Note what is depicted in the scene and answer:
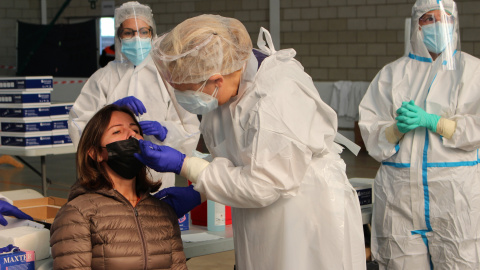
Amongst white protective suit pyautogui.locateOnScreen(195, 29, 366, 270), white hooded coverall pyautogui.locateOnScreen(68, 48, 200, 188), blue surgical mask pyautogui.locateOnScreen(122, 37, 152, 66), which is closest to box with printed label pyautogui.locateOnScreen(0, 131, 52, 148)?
white hooded coverall pyautogui.locateOnScreen(68, 48, 200, 188)

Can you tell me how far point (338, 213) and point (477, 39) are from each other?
279 inches

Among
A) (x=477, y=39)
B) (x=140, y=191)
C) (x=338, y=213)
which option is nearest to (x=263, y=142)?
(x=338, y=213)

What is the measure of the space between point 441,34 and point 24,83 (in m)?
3.05

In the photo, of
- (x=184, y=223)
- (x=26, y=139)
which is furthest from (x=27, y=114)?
(x=184, y=223)

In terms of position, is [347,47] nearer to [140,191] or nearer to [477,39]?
[477,39]

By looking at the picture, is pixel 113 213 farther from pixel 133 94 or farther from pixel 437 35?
pixel 437 35

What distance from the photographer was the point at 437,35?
10.1 ft

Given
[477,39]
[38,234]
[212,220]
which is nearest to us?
[38,234]

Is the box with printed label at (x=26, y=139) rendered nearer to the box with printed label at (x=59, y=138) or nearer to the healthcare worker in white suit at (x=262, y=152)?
the box with printed label at (x=59, y=138)

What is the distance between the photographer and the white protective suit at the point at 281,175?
1.71 m

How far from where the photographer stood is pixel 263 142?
171 centimetres

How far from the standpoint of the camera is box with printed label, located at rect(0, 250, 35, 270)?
6.03 ft

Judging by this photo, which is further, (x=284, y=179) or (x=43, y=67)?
(x=43, y=67)

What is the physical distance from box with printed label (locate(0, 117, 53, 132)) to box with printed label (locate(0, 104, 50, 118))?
3 centimetres
